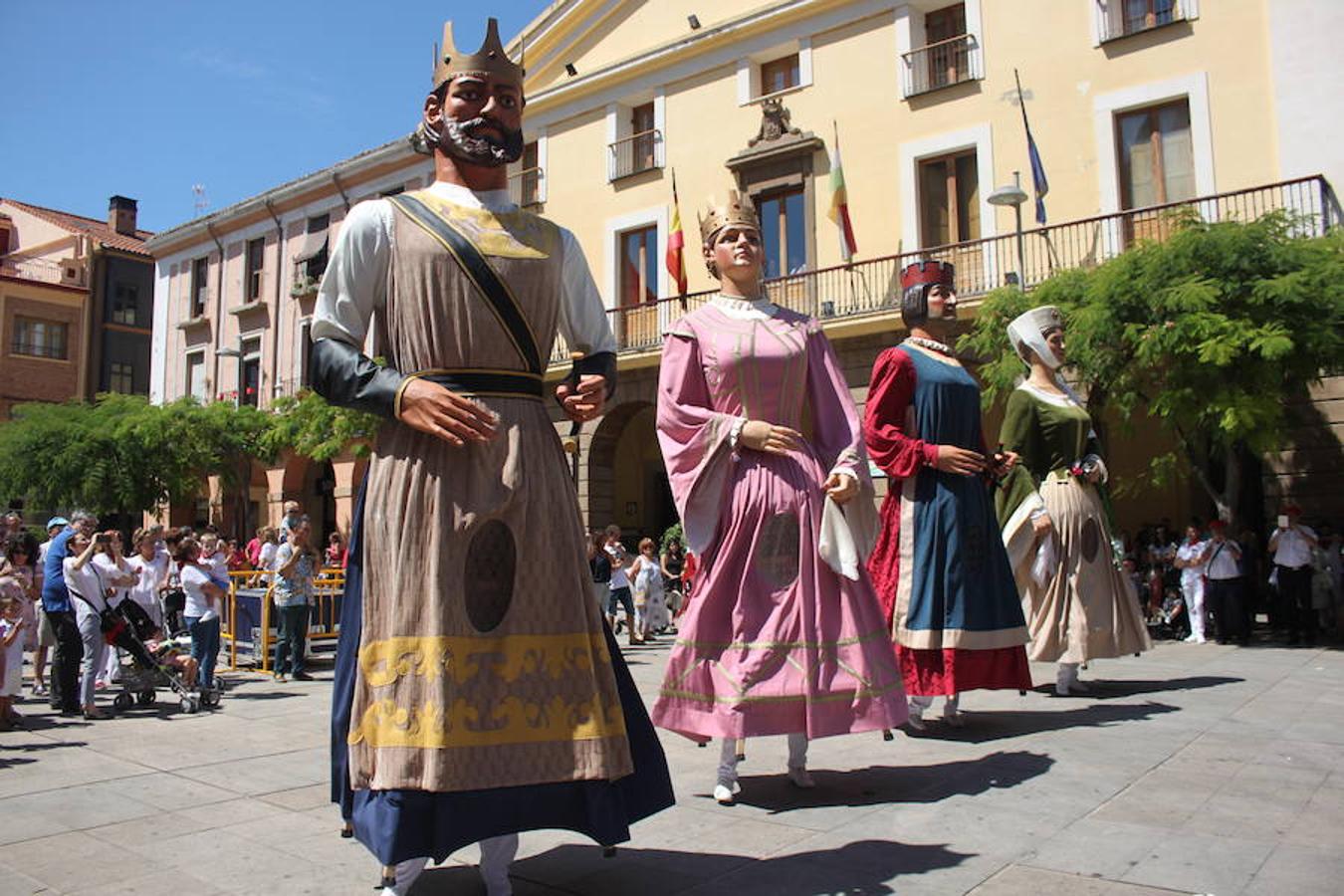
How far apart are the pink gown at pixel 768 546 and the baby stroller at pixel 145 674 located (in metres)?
5.34

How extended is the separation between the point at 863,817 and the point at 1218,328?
9.12 m

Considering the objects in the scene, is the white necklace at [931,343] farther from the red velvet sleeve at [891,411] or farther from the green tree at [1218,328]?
the green tree at [1218,328]

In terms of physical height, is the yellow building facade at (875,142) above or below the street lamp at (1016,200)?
above

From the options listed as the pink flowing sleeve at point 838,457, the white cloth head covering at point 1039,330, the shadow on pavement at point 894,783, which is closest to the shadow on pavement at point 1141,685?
the white cloth head covering at point 1039,330

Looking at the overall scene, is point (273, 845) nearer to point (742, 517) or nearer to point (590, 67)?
point (742, 517)

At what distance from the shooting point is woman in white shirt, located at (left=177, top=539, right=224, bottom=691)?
8578 mm

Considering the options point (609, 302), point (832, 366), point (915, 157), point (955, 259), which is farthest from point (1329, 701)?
point (609, 302)

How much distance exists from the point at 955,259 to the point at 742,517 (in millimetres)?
15407

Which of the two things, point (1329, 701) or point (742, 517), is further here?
point (1329, 701)

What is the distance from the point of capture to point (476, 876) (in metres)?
3.13

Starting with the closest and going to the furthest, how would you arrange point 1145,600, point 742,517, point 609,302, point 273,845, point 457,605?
point 457,605 < point 273,845 < point 742,517 < point 1145,600 < point 609,302

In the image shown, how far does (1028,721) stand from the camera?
219 inches

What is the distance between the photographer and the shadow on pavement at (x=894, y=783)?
12.9ft

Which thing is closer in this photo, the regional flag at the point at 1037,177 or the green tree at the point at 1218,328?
the green tree at the point at 1218,328
